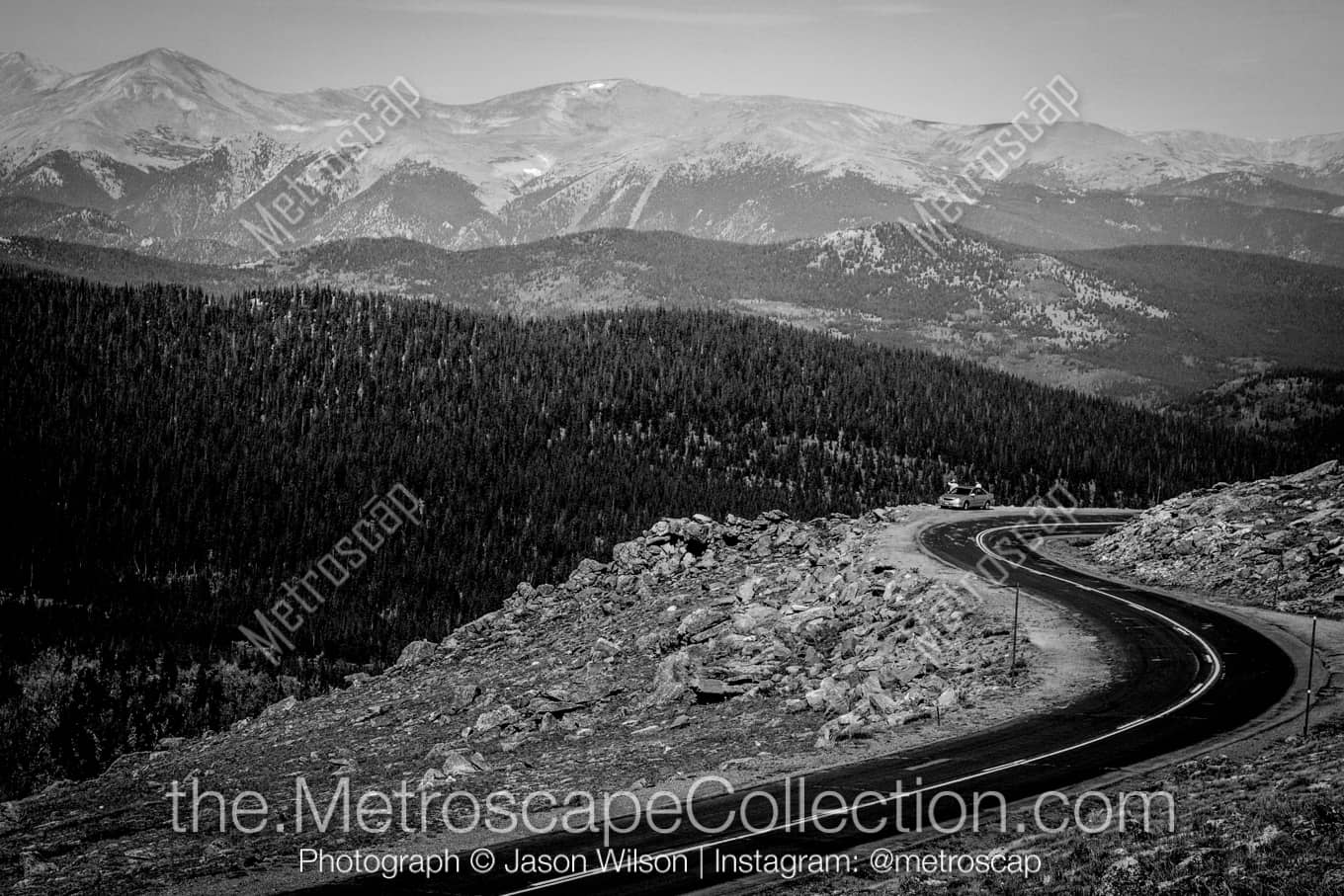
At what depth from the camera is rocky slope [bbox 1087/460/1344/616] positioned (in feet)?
199

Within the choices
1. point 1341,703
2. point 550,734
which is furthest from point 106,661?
point 1341,703

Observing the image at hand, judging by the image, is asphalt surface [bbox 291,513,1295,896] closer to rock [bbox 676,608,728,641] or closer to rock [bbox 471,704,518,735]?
rock [bbox 676,608,728,641]

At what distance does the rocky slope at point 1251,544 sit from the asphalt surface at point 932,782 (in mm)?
11080

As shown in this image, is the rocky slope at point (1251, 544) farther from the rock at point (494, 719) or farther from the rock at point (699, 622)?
the rock at point (494, 719)

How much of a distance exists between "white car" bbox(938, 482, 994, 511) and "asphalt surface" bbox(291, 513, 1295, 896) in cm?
4543

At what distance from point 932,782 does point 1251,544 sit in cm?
4349

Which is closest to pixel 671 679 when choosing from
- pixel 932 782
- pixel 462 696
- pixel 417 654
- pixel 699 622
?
pixel 699 622

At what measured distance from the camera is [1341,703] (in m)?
38.4

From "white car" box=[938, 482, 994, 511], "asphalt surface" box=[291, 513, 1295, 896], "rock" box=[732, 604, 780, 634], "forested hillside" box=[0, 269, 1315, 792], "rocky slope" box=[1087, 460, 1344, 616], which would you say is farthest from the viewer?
"forested hillside" box=[0, 269, 1315, 792]

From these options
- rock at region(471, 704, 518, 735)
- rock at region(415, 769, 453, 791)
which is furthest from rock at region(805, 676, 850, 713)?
rock at region(471, 704, 518, 735)

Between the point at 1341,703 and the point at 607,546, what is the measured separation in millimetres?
121389

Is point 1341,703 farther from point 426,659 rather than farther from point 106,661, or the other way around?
point 106,661

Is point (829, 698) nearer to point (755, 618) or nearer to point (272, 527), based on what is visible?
point (755, 618)

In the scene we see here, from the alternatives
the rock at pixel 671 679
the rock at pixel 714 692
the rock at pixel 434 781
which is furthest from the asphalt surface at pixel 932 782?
the rock at pixel 671 679
